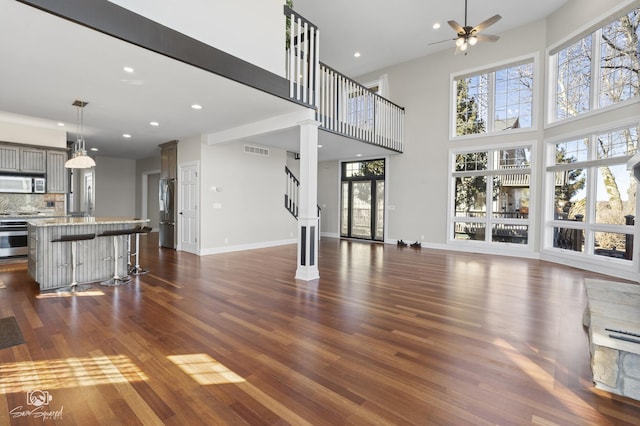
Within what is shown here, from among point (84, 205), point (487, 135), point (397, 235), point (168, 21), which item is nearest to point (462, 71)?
point (487, 135)

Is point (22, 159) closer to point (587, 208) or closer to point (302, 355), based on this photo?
point (302, 355)

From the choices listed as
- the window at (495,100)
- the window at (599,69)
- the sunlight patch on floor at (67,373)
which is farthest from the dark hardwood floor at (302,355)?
the window at (495,100)

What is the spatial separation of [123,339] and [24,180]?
615cm

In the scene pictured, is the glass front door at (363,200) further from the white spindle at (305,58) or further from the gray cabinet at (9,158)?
the gray cabinet at (9,158)

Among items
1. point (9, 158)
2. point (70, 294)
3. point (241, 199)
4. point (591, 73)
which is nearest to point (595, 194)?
point (591, 73)

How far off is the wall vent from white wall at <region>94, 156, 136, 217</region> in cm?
645

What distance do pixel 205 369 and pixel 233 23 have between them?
→ 12.6ft

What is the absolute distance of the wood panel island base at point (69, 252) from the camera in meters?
4.27

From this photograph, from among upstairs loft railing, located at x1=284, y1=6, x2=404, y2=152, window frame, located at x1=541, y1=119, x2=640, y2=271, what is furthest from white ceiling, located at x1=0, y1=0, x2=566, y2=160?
window frame, located at x1=541, y1=119, x2=640, y2=271

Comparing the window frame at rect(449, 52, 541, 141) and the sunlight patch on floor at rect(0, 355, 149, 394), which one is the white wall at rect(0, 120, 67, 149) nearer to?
the sunlight patch on floor at rect(0, 355, 149, 394)

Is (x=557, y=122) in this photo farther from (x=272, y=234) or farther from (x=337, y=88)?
(x=272, y=234)

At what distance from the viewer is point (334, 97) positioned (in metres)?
6.29

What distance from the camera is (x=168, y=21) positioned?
3.20m

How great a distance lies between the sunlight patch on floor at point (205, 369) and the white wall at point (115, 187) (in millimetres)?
10983
